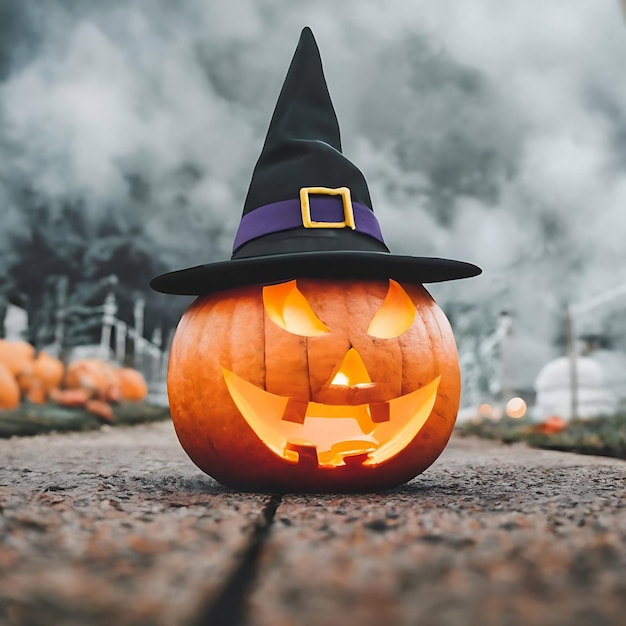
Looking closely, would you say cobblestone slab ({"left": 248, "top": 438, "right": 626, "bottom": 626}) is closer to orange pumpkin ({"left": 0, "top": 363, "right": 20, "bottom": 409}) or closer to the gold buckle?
the gold buckle

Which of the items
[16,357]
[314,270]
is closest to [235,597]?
[314,270]

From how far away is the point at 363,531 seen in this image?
1.43m

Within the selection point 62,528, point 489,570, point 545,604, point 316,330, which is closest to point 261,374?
point 316,330

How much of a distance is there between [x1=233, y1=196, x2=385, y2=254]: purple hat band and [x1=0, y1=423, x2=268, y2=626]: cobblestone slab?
1.03 metres

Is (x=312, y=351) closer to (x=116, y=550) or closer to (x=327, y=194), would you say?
(x=327, y=194)

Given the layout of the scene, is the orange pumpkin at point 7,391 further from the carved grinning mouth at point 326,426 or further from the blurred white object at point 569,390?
the blurred white object at point 569,390

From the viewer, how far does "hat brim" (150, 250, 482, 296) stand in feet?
7.43

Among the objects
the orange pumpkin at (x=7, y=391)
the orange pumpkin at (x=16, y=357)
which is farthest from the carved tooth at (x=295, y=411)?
the orange pumpkin at (x=16, y=357)

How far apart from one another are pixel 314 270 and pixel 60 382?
781 cm

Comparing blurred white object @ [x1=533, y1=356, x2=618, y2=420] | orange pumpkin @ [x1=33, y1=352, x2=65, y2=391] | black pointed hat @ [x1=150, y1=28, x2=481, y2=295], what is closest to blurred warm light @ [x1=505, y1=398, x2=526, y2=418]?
blurred white object @ [x1=533, y1=356, x2=618, y2=420]

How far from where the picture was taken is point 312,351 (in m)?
2.28

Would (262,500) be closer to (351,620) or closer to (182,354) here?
(182,354)

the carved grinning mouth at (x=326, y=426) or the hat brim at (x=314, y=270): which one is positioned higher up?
the hat brim at (x=314, y=270)

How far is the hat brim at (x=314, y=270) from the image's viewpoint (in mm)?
2266
